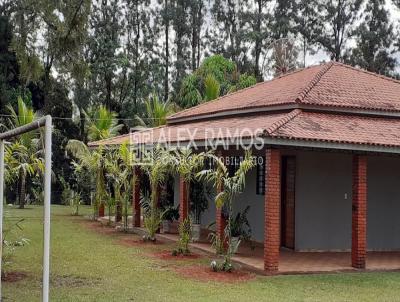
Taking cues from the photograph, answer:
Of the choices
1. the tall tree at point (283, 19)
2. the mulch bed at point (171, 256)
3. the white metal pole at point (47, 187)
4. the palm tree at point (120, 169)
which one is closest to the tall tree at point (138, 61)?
the tall tree at point (283, 19)

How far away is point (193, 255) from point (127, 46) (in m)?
29.8

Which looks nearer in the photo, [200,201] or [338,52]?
[200,201]

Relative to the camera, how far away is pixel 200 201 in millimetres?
16875

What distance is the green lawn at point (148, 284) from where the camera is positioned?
884 centimetres

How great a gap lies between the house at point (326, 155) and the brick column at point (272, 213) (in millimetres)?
55

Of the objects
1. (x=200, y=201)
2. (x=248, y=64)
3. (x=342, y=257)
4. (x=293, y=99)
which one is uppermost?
(x=248, y=64)

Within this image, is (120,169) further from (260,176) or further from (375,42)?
(375,42)

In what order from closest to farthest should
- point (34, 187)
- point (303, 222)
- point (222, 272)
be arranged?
point (222, 272)
point (303, 222)
point (34, 187)

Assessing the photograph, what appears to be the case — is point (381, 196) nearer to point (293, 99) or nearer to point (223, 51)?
point (293, 99)

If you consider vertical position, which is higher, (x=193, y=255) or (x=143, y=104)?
(x=143, y=104)

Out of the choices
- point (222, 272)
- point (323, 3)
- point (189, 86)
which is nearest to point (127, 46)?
point (189, 86)

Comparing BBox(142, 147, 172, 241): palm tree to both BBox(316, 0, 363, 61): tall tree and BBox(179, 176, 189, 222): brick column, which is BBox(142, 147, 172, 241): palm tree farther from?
BBox(316, 0, 363, 61): tall tree

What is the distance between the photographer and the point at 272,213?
426 inches

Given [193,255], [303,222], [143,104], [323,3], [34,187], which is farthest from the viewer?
[323,3]
